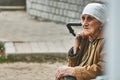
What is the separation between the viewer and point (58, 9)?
305 inches

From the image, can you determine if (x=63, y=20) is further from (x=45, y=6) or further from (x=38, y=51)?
(x=38, y=51)

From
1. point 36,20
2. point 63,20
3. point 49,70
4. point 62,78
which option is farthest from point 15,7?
point 62,78

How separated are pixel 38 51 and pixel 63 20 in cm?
207

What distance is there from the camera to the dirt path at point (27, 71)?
16.5 ft

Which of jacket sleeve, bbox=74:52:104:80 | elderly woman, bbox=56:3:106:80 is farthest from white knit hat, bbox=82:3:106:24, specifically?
jacket sleeve, bbox=74:52:104:80

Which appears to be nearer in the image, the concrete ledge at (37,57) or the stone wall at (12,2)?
the concrete ledge at (37,57)

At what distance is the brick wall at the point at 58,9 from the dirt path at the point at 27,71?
82.1 inches

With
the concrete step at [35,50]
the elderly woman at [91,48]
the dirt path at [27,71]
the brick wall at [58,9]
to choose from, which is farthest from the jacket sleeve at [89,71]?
the brick wall at [58,9]

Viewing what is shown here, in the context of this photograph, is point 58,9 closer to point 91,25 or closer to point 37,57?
point 37,57

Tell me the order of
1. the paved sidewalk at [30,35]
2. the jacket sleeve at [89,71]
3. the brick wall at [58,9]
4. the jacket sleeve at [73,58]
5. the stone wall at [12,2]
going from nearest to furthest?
1. the jacket sleeve at [89,71]
2. the jacket sleeve at [73,58]
3. the paved sidewalk at [30,35]
4. the brick wall at [58,9]
5. the stone wall at [12,2]

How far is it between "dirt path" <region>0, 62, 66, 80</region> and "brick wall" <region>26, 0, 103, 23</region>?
2086mm

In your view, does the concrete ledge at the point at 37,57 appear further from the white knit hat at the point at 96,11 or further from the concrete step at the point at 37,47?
the white knit hat at the point at 96,11

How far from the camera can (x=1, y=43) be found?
6305mm

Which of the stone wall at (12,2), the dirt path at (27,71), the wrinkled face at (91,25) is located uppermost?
the wrinkled face at (91,25)
